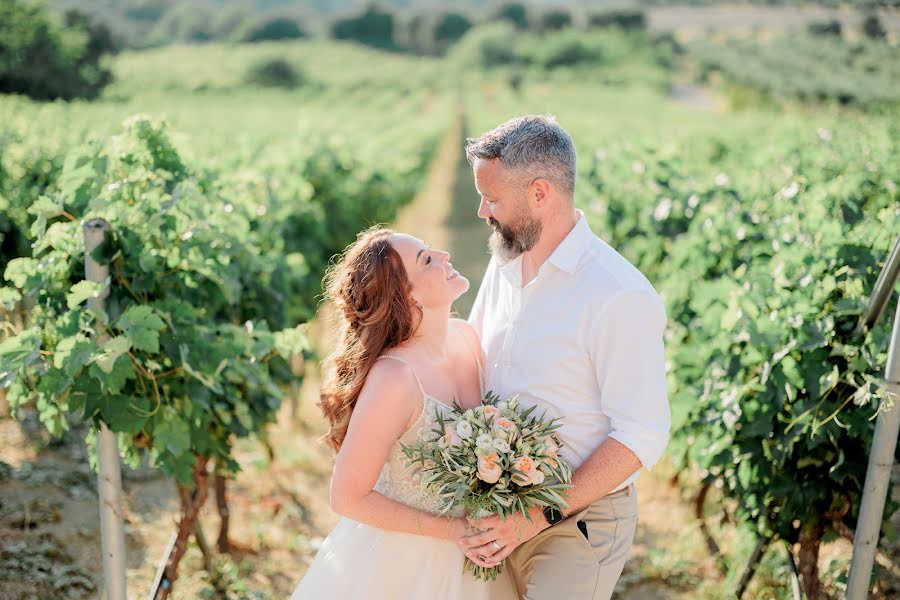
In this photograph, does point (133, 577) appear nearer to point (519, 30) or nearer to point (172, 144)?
point (172, 144)

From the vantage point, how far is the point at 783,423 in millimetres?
3242

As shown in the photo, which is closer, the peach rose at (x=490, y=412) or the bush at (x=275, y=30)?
the peach rose at (x=490, y=412)

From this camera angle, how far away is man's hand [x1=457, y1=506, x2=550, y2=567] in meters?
2.21

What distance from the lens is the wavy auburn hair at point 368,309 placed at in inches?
94.3

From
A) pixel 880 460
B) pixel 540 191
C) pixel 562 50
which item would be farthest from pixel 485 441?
pixel 562 50

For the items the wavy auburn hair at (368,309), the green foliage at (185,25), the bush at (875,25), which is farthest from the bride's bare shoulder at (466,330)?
the green foliage at (185,25)

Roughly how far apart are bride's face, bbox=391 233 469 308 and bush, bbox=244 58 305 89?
63068mm

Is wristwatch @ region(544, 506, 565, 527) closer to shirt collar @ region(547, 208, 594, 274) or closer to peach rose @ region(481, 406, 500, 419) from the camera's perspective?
peach rose @ region(481, 406, 500, 419)

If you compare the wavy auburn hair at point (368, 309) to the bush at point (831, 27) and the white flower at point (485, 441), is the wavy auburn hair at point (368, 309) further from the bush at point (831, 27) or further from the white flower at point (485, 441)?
the bush at point (831, 27)

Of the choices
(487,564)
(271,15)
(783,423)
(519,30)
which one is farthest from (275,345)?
(519,30)

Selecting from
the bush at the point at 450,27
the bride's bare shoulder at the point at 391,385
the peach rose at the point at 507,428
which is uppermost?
the bride's bare shoulder at the point at 391,385

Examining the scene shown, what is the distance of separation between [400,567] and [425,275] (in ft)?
2.88

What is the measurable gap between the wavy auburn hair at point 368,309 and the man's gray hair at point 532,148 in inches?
16.9

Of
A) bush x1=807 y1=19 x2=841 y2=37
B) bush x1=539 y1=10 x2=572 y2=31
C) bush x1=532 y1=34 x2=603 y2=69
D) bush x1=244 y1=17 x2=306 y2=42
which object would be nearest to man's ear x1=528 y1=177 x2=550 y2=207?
bush x1=807 y1=19 x2=841 y2=37
